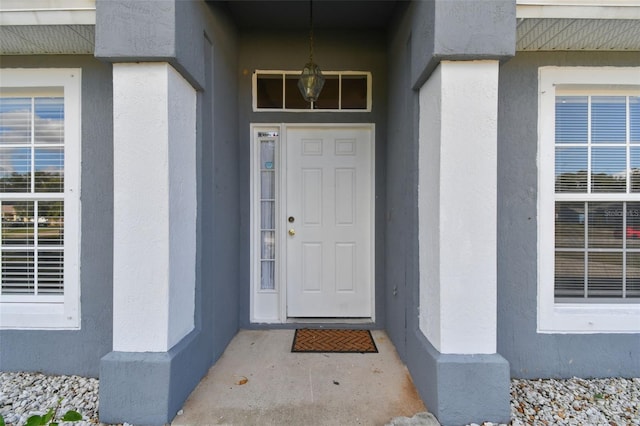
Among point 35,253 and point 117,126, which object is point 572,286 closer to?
point 117,126

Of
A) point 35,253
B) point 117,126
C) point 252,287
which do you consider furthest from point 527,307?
point 35,253

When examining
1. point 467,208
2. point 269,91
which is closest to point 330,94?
point 269,91

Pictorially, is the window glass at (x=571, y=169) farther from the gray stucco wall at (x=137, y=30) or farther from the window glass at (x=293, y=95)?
the gray stucco wall at (x=137, y=30)

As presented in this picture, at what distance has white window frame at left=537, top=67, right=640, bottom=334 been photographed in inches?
100

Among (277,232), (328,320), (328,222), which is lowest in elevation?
(328,320)

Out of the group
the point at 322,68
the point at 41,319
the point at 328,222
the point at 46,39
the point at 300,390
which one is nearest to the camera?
the point at 300,390

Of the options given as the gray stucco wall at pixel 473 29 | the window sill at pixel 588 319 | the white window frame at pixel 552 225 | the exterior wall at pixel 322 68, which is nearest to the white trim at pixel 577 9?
the gray stucco wall at pixel 473 29

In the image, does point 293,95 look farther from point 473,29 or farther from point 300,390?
point 300,390

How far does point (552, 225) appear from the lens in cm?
256

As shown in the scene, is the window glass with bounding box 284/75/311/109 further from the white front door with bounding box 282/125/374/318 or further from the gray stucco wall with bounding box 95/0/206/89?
the gray stucco wall with bounding box 95/0/206/89

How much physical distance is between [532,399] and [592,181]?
5.88 feet

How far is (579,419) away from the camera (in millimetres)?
2115

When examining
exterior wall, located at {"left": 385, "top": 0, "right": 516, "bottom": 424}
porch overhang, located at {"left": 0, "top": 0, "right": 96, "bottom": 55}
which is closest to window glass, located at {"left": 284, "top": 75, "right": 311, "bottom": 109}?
exterior wall, located at {"left": 385, "top": 0, "right": 516, "bottom": 424}

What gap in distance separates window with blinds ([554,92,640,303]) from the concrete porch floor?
1.59 meters
